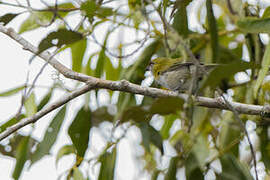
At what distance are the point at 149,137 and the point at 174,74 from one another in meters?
0.73

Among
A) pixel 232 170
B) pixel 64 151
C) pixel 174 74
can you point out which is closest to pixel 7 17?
pixel 64 151

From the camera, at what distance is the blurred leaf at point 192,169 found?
219cm

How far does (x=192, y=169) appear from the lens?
2191mm

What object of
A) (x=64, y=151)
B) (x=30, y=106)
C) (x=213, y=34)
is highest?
(x=213, y=34)

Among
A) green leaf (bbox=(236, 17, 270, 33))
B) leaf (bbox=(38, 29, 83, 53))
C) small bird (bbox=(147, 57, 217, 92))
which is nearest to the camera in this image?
leaf (bbox=(38, 29, 83, 53))

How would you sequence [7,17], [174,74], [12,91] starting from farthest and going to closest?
1. [174,74]
2. [12,91]
3. [7,17]

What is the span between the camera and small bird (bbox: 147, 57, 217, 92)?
281 centimetres

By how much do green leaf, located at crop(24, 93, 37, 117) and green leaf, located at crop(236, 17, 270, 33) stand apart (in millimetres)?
1221

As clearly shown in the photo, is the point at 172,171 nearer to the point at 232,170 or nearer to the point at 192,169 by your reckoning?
the point at 192,169

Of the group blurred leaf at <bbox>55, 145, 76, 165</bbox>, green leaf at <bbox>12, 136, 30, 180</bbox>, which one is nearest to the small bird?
blurred leaf at <bbox>55, 145, 76, 165</bbox>

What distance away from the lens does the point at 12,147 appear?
2.86 m

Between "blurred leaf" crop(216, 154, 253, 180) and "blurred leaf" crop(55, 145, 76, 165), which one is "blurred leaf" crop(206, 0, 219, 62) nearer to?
"blurred leaf" crop(216, 154, 253, 180)

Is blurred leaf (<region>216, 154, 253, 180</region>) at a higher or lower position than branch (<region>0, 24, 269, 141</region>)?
lower

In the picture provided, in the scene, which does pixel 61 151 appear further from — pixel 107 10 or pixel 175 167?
pixel 107 10
